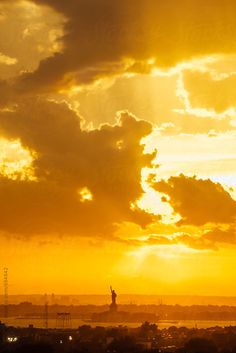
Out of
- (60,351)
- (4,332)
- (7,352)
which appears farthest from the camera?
(4,332)

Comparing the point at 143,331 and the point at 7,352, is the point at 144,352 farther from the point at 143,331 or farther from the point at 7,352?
the point at 143,331

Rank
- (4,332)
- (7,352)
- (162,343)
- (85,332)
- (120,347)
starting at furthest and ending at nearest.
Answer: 1. (85,332)
2. (162,343)
3. (4,332)
4. (120,347)
5. (7,352)

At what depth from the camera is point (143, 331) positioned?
4476 inches

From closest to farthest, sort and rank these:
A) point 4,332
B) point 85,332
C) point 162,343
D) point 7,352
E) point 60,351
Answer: point 7,352 < point 60,351 < point 4,332 < point 162,343 < point 85,332

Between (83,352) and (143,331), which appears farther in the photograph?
(143,331)

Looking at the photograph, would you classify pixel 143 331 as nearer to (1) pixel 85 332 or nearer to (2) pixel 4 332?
(1) pixel 85 332

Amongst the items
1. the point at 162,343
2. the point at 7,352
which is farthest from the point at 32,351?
the point at 162,343

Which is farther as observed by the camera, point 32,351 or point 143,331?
point 143,331

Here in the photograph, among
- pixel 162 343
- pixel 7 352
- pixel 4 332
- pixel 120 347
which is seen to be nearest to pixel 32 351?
pixel 7 352

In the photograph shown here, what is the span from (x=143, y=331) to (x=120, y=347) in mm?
46253

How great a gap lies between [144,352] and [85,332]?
57061 mm

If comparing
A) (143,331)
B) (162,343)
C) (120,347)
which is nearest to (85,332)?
(143,331)

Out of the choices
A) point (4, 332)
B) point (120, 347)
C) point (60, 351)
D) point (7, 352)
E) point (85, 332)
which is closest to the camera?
point (7, 352)

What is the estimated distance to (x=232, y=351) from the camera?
59.5 metres
